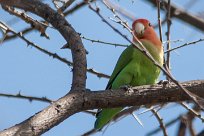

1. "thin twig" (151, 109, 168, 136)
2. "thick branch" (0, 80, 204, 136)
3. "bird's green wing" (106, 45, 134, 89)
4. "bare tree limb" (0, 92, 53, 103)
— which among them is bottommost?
"thin twig" (151, 109, 168, 136)

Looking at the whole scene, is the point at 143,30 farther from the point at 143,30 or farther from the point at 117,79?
the point at 117,79

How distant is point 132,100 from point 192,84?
399 millimetres

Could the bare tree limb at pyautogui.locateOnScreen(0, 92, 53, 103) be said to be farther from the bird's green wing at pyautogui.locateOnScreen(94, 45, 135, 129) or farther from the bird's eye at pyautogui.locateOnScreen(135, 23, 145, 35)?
the bird's eye at pyautogui.locateOnScreen(135, 23, 145, 35)

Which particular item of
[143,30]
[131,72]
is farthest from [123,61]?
[143,30]

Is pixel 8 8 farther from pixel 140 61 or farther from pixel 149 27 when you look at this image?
pixel 149 27

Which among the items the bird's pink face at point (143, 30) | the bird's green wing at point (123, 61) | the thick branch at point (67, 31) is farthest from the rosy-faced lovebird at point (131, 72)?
the thick branch at point (67, 31)

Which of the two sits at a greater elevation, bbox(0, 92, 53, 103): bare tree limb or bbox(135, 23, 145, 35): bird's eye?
bbox(135, 23, 145, 35): bird's eye

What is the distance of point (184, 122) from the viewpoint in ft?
7.27

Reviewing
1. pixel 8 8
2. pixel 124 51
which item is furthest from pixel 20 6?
pixel 124 51

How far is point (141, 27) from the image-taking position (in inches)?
187

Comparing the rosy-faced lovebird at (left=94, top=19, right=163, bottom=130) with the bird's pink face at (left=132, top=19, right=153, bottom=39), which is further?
the bird's pink face at (left=132, top=19, right=153, bottom=39)

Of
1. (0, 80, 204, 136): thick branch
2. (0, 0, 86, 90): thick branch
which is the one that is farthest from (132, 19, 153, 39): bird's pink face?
(0, 80, 204, 136): thick branch

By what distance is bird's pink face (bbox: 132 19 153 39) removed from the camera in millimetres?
4691

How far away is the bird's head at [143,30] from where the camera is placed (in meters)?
4.61
